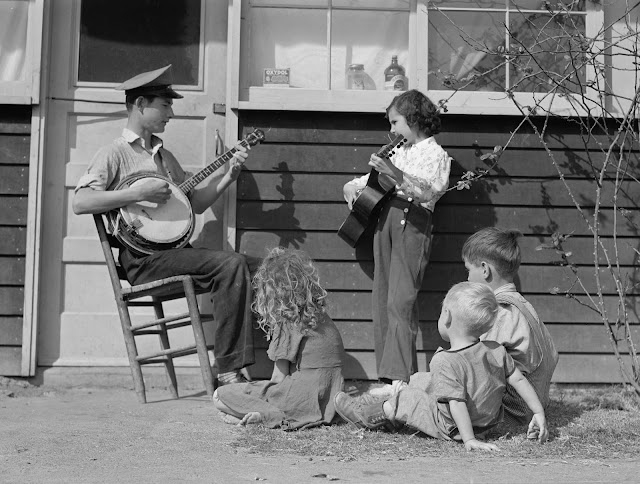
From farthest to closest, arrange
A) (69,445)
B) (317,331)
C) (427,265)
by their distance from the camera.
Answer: (427,265) < (317,331) < (69,445)

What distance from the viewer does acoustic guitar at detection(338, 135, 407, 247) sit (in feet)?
18.2

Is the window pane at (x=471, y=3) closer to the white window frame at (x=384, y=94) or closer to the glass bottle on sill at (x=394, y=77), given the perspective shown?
the white window frame at (x=384, y=94)

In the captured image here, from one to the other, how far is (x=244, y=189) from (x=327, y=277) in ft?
2.31

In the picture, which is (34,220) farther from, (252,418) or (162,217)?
(252,418)

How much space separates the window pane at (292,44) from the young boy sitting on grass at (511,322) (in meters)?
1.78

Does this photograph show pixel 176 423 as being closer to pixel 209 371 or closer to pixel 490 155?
pixel 209 371

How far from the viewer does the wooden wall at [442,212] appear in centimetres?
591

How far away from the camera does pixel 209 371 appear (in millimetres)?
5293

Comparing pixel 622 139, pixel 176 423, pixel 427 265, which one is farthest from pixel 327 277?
pixel 622 139

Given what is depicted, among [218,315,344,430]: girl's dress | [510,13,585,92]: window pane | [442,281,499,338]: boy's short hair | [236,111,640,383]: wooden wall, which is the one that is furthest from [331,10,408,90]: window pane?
[442,281,499,338]: boy's short hair

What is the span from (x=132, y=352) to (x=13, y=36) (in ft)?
6.76

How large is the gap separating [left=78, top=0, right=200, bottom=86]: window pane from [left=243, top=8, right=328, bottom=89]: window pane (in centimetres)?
39

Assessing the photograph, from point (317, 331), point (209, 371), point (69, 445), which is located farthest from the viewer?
point (209, 371)

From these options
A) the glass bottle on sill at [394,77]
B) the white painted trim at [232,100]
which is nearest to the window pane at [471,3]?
the glass bottle on sill at [394,77]
